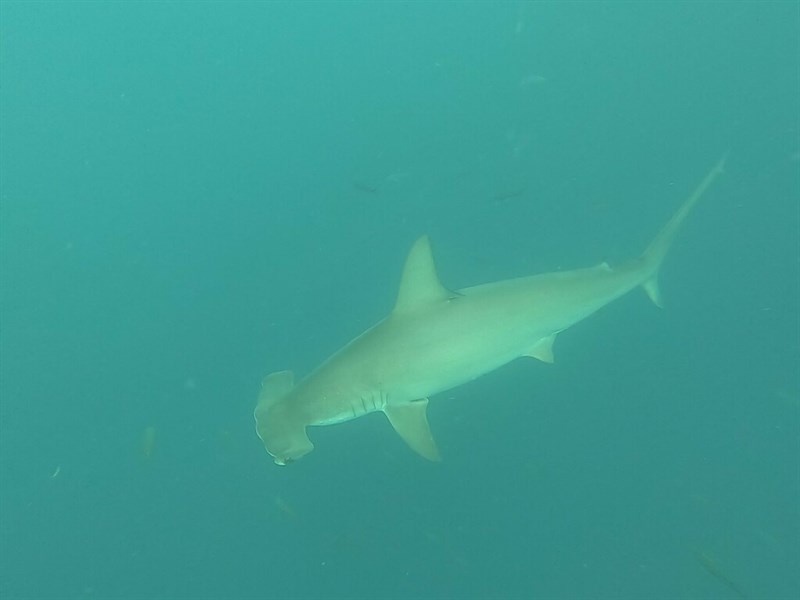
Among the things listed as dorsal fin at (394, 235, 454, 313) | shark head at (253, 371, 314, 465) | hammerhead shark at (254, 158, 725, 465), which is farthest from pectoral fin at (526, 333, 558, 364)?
shark head at (253, 371, 314, 465)

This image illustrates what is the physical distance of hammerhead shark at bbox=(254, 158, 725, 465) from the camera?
14.6ft

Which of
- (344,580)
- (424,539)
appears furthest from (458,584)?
(344,580)

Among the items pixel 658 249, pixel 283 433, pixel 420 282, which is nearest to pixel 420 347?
pixel 420 282

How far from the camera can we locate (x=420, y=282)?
4504 mm

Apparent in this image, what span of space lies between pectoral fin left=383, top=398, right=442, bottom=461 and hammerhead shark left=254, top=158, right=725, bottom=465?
85 millimetres

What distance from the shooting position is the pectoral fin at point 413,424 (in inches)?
190

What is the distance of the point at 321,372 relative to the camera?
181 inches

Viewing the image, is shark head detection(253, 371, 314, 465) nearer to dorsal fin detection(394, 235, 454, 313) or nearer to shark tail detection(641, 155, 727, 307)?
dorsal fin detection(394, 235, 454, 313)

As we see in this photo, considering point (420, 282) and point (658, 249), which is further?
point (658, 249)

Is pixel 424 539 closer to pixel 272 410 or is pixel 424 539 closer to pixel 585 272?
pixel 272 410

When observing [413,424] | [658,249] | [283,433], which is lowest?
[413,424]

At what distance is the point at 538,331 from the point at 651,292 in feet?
5.67

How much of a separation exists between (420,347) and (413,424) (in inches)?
30.1

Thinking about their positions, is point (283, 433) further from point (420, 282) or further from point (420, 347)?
point (420, 282)
